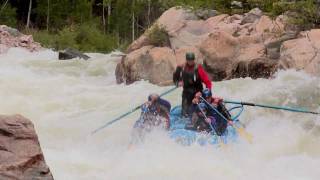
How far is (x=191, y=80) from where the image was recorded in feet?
27.5

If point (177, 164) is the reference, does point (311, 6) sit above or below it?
above

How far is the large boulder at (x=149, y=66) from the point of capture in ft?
41.7

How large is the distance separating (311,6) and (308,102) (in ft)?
11.2

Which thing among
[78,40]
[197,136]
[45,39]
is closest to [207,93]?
[197,136]

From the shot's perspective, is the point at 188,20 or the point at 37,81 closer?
the point at 37,81

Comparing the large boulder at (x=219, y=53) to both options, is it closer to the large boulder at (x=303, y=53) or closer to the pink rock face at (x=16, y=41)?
the large boulder at (x=303, y=53)

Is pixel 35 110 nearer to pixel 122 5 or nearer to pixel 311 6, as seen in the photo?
pixel 311 6

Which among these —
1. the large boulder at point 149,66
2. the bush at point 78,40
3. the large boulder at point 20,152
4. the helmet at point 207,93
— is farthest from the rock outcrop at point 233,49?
the bush at point 78,40

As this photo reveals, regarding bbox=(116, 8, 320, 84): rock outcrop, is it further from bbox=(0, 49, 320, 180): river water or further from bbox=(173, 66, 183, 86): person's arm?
bbox=(173, 66, 183, 86): person's arm

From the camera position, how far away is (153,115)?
7965mm

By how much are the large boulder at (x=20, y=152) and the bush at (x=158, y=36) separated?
1003cm

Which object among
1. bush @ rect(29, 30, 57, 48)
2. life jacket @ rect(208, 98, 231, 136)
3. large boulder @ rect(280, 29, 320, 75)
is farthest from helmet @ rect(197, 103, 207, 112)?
bush @ rect(29, 30, 57, 48)

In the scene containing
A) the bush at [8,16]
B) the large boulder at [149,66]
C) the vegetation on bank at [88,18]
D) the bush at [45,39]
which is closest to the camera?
the large boulder at [149,66]

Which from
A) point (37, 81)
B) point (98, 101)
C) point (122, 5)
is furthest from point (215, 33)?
point (122, 5)
